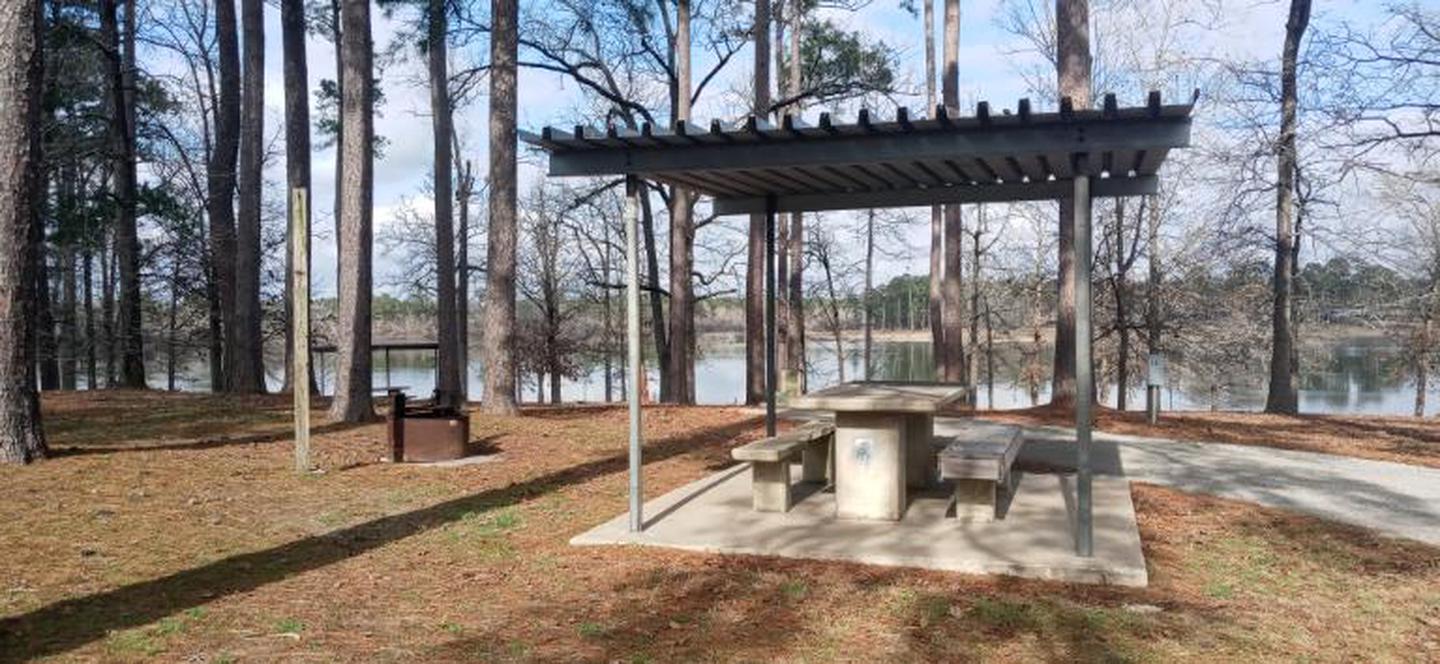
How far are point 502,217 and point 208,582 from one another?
725 cm

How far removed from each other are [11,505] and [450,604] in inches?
137

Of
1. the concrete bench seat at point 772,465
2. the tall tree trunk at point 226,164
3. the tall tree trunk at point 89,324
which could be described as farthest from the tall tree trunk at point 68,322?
the concrete bench seat at point 772,465

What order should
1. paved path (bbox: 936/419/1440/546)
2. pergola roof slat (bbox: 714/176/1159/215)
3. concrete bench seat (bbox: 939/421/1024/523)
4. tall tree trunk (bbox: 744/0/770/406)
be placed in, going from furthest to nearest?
tall tree trunk (bbox: 744/0/770/406)
pergola roof slat (bbox: 714/176/1159/215)
paved path (bbox: 936/419/1440/546)
concrete bench seat (bbox: 939/421/1024/523)

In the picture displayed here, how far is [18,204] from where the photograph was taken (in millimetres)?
6914

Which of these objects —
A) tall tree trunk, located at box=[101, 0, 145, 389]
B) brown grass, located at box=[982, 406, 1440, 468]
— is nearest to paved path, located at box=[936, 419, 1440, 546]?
brown grass, located at box=[982, 406, 1440, 468]

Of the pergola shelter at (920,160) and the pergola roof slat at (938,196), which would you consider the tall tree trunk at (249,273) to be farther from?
the pergola shelter at (920,160)

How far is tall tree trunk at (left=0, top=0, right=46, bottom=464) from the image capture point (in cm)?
682

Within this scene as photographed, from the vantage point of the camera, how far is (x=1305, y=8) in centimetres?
1369

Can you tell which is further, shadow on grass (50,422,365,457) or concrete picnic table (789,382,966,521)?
shadow on grass (50,422,365,457)

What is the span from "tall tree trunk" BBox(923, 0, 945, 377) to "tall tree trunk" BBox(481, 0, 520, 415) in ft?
28.2

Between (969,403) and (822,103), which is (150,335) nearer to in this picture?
(822,103)

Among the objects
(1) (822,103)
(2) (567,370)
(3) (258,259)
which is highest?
(1) (822,103)

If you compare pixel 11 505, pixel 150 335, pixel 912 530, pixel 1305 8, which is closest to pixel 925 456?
pixel 912 530

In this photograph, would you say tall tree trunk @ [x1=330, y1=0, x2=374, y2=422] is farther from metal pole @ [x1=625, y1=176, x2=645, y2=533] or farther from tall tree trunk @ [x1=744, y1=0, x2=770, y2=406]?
tall tree trunk @ [x1=744, y1=0, x2=770, y2=406]
